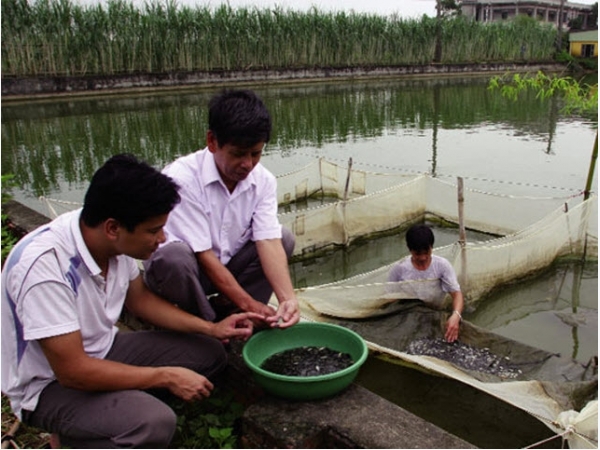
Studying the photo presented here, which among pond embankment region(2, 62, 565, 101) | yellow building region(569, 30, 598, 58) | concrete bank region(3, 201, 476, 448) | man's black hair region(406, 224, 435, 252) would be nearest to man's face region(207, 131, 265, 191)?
concrete bank region(3, 201, 476, 448)

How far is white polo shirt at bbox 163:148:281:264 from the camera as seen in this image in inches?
89.7

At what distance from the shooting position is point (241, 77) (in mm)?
20422

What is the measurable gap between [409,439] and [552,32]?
1369 inches

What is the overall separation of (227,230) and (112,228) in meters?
0.75

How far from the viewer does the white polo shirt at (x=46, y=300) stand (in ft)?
5.25

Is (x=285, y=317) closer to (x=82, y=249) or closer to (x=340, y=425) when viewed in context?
(x=340, y=425)

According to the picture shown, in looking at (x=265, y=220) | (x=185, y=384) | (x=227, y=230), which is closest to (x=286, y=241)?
(x=265, y=220)

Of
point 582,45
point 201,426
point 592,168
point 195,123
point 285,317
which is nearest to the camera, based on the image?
point 201,426

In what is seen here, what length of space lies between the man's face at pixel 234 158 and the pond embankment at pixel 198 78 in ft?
54.3

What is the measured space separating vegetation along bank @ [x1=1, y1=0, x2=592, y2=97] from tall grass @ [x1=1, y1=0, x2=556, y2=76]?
0.04m

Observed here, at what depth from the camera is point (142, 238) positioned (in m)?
1.74

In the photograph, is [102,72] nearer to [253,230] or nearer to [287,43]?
[287,43]

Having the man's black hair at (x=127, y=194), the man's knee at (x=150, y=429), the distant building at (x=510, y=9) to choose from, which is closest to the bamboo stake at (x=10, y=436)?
the man's knee at (x=150, y=429)

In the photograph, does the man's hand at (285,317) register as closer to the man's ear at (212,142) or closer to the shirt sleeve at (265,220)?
the shirt sleeve at (265,220)
